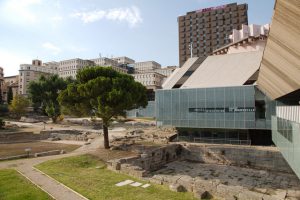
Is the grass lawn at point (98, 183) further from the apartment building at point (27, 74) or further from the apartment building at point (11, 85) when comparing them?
the apartment building at point (27, 74)

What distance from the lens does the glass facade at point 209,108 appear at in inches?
1602

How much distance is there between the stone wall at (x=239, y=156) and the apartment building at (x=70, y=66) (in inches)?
5174

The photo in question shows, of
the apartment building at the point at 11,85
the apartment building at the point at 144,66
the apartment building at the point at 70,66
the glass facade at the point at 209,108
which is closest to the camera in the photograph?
the glass facade at the point at 209,108

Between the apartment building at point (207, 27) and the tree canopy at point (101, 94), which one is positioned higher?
the apartment building at point (207, 27)

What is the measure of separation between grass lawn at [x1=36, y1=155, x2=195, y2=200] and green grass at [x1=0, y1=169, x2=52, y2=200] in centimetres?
241

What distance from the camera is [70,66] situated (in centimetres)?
16212

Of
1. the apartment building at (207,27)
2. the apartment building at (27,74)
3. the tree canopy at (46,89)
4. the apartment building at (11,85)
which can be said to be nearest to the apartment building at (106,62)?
the apartment building at (27,74)

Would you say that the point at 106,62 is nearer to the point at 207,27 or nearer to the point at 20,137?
the point at 207,27

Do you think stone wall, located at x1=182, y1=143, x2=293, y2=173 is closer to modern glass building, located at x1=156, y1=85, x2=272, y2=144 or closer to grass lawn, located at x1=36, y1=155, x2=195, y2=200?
modern glass building, located at x1=156, y1=85, x2=272, y2=144

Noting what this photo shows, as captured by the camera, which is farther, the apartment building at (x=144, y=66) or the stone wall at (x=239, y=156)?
the apartment building at (x=144, y=66)

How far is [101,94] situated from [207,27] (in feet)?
366

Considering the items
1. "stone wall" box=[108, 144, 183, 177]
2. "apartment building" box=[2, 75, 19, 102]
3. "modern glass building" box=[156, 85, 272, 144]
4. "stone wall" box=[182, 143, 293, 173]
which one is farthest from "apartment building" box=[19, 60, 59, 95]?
"stone wall" box=[182, 143, 293, 173]

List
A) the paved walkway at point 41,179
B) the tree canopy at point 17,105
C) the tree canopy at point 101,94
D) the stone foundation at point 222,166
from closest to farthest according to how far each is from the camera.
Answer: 1. the paved walkway at point 41,179
2. the stone foundation at point 222,166
3. the tree canopy at point 101,94
4. the tree canopy at point 17,105

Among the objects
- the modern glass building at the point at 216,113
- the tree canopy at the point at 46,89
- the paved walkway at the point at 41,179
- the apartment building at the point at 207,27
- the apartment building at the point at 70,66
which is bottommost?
the paved walkway at the point at 41,179
